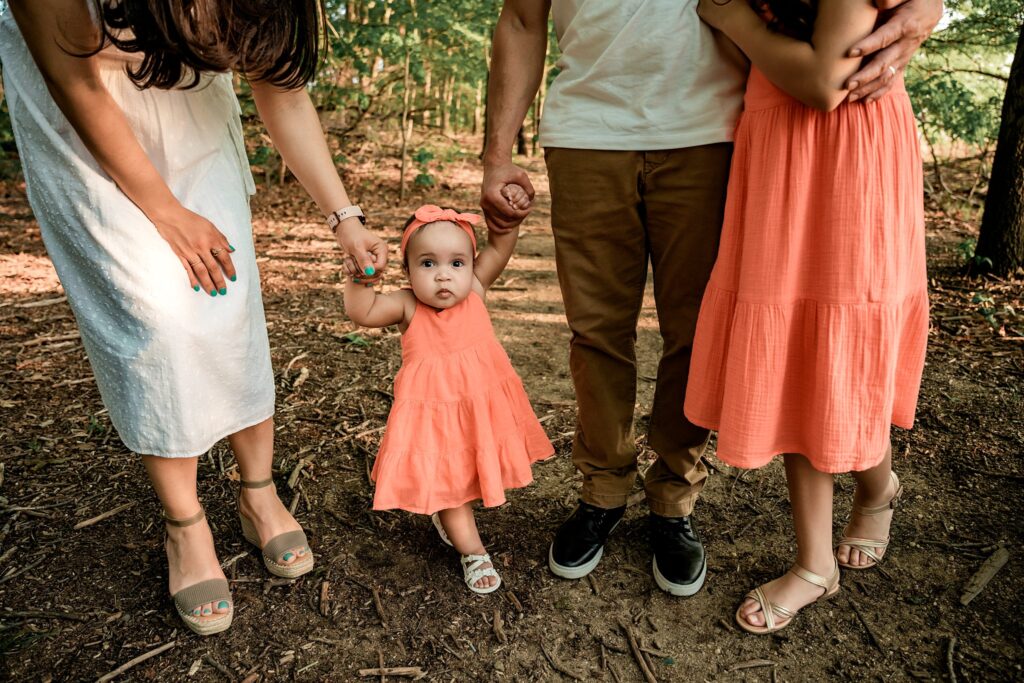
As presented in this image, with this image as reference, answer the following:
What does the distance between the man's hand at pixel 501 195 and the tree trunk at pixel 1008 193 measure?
3935 millimetres

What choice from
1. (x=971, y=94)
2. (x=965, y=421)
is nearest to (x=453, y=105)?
(x=971, y=94)

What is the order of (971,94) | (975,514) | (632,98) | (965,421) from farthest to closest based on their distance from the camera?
1. (971,94)
2. (965,421)
3. (975,514)
4. (632,98)

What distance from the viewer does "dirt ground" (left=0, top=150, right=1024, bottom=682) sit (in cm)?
193

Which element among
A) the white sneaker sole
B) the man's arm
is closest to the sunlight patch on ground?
the man's arm

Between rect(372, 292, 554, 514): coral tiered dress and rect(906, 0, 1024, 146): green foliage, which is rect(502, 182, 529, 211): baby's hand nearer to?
rect(372, 292, 554, 514): coral tiered dress

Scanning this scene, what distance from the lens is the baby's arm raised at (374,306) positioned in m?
1.92

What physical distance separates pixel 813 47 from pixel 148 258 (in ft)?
5.28

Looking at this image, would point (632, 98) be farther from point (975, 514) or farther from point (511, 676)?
point (975, 514)

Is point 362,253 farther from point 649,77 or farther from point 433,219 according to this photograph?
point 649,77

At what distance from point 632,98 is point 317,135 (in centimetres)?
91

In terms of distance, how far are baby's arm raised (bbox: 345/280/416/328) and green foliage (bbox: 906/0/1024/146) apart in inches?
204

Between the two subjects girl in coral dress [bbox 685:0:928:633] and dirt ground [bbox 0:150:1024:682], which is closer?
girl in coral dress [bbox 685:0:928:633]

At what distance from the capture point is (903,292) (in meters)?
1.71

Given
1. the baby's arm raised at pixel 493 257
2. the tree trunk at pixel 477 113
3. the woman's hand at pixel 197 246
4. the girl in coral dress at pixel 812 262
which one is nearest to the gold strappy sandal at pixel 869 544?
the girl in coral dress at pixel 812 262
